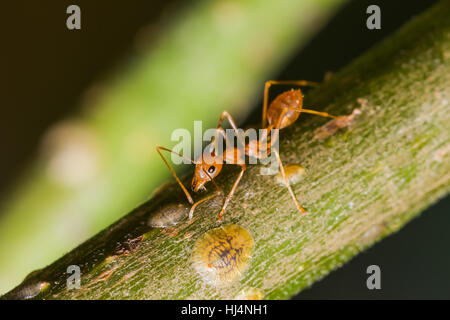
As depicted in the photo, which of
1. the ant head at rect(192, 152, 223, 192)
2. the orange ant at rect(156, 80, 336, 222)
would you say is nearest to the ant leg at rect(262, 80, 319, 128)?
the orange ant at rect(156, 80, 336, 222)

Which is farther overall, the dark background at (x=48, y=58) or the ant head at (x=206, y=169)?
the dark background at (x=48, y=58)

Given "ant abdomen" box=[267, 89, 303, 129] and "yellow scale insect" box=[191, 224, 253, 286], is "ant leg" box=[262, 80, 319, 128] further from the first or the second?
"yellow scale insect" box=[191, 224, 253, 286]

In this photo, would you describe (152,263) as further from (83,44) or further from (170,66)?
(83,44)

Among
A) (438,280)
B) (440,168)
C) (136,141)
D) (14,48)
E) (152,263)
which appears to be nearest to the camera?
(152,263)

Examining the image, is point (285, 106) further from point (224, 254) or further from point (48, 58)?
point (48, 58)

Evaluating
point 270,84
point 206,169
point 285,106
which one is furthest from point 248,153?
point 270,84

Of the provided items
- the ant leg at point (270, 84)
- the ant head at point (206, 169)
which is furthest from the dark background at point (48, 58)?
the ant head at point (206, 169)

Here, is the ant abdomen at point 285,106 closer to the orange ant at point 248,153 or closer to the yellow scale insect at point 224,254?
the orange ant at point 248,153
